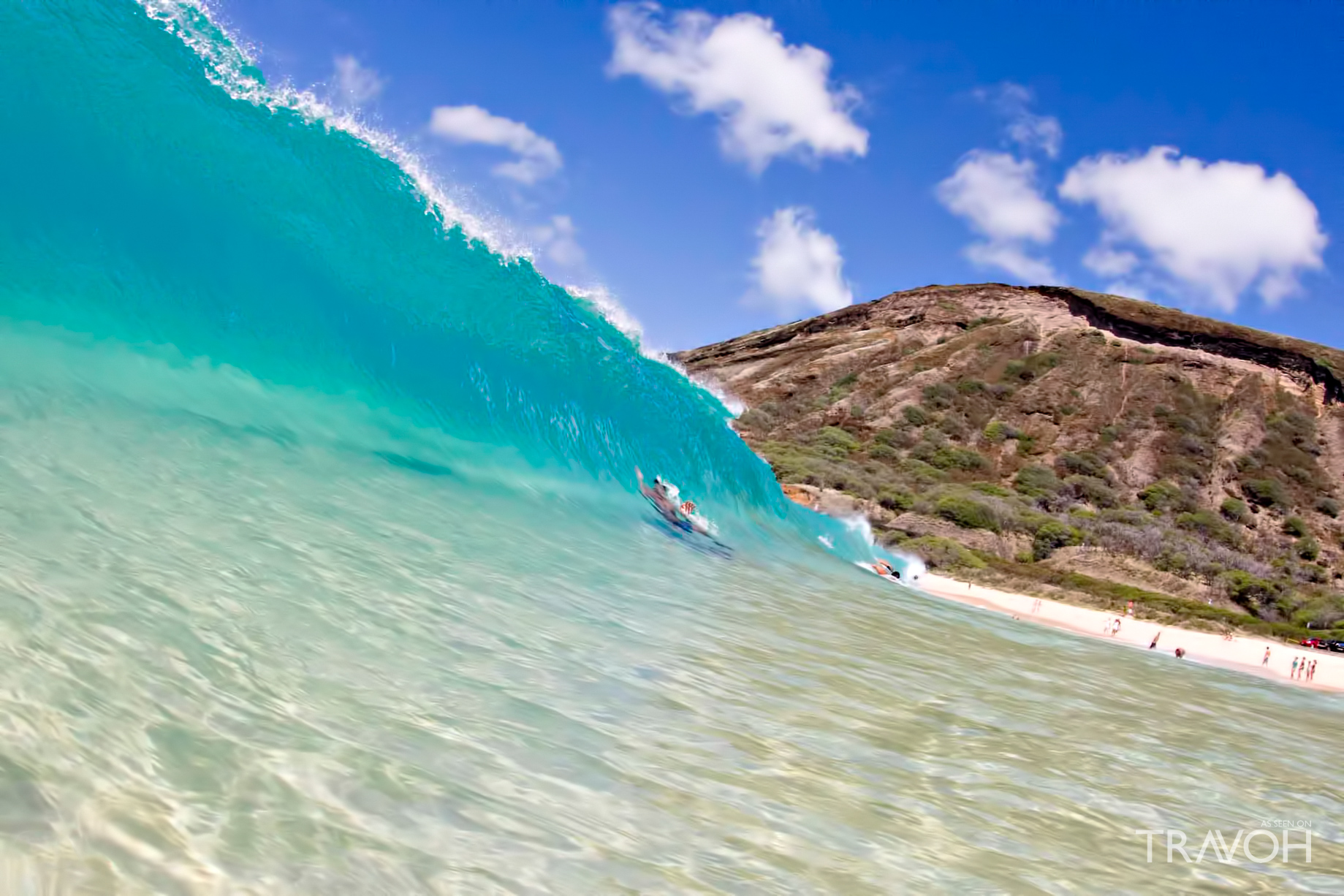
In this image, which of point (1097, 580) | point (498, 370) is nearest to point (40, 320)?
point (498, 370)

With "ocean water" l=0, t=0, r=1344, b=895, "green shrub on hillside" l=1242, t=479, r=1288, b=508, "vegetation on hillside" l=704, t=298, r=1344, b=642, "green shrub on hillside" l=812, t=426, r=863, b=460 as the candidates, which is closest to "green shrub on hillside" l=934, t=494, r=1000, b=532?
"vegetation on hillside" l=704, t=298, r=1344, b=642

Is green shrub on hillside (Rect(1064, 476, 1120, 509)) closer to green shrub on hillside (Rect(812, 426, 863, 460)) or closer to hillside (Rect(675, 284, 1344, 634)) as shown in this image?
hillside (Rect(675, 284, 1344, 634))

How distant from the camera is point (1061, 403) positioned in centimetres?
5809

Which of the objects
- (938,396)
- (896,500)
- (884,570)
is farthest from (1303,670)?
(938,396)

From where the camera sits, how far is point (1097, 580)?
33.7 meters

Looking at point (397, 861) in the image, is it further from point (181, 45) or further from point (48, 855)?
point (181, 45)

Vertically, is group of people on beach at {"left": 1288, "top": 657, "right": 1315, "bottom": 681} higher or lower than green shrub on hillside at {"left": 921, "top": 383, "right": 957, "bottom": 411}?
lower

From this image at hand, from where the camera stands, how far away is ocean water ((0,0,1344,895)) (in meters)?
2.45

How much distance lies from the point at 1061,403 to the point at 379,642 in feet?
200

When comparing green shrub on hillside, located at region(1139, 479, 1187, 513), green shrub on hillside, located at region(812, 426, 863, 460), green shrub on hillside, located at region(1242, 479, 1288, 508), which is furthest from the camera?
green shrub on hillside, located at region(812, 426, 863, 460)

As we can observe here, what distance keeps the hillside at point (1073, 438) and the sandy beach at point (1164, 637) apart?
177 inches

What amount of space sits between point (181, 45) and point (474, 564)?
8.92 m

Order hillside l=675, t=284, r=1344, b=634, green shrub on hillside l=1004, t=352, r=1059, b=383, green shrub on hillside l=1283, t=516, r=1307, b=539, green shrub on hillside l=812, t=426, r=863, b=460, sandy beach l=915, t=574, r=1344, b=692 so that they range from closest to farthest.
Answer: sandy beach l=915, t=574, r=1344, b=692
hillside l=675, t=284, r=1344, b=634
green shrub on hillside l=1283, t=516, r=1307, b=539
green shrub on hillside l=812, t=426, r=863, b=460
green shrub on hillside l=1004, t=352, r=1059, b=383

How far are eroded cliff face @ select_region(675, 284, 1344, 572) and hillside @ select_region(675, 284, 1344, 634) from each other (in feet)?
0.46
